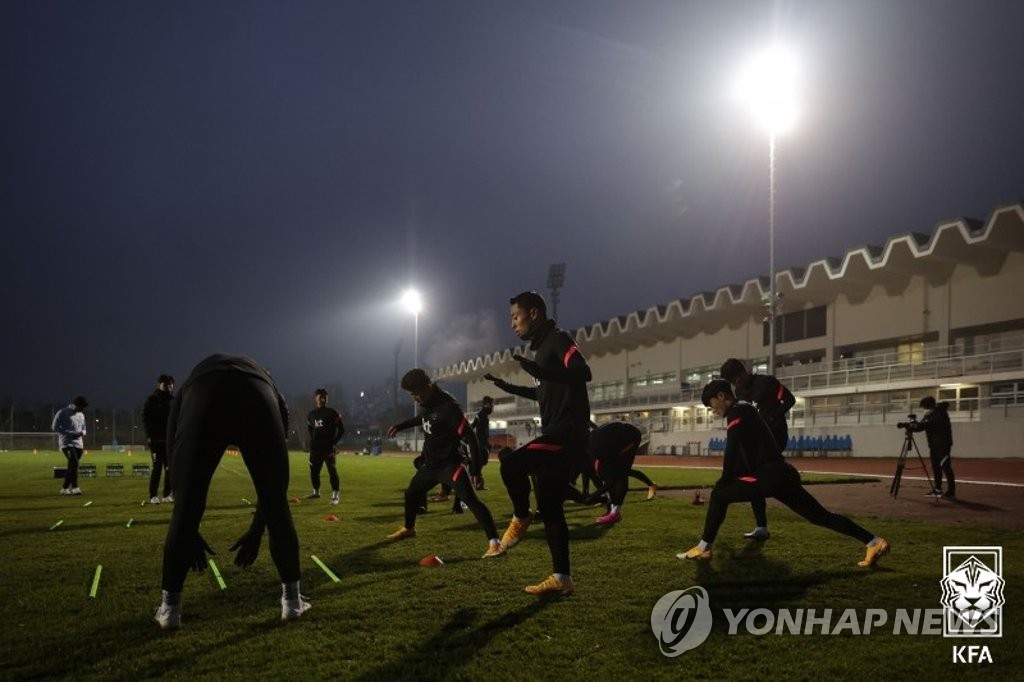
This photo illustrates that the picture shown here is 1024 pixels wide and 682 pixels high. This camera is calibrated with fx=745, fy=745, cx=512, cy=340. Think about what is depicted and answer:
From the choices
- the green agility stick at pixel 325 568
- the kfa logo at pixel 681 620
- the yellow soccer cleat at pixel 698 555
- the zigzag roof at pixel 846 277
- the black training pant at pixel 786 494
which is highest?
the zigzag roof at pixel 846 277

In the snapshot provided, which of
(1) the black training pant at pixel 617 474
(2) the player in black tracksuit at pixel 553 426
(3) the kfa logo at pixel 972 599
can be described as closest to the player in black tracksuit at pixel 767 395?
(1) the black training pant at pixel 617 474

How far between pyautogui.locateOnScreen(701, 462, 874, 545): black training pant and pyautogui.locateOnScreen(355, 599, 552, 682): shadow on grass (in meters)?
2.35

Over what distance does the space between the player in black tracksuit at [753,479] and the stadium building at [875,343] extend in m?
29.9

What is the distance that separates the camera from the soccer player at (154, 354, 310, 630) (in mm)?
4207

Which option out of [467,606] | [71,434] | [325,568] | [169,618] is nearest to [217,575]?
[325,568]

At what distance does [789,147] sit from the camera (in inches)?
1446

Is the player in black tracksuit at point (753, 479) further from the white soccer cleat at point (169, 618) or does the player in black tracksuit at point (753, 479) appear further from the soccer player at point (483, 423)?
the soccer player at point (483, 423)

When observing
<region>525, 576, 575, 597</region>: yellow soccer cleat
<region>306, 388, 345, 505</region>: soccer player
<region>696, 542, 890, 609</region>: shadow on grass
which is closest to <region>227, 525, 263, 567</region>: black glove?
<region>525, 576, 575, 597</region>: yellow soccer cleat

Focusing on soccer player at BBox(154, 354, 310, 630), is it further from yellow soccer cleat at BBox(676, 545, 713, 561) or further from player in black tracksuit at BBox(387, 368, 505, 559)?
yellow soccer cleat at BBox(676, 545, 713, 561)

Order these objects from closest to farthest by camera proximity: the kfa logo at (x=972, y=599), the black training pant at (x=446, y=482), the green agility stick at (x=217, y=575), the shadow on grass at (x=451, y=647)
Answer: the shadow on grass at (x=451, y=647), the kfa logo at (x=972, y=599), the green agility stick at (x=217, y=575), the black training pant at (x=446, y=482)

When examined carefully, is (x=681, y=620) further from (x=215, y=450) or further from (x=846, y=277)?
(x=846, y=277)

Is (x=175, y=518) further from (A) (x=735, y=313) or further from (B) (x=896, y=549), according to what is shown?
(A) (x=735, y=313)

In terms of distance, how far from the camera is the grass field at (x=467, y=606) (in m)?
3.65

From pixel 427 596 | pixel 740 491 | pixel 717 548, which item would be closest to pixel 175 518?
pixel 427 596
